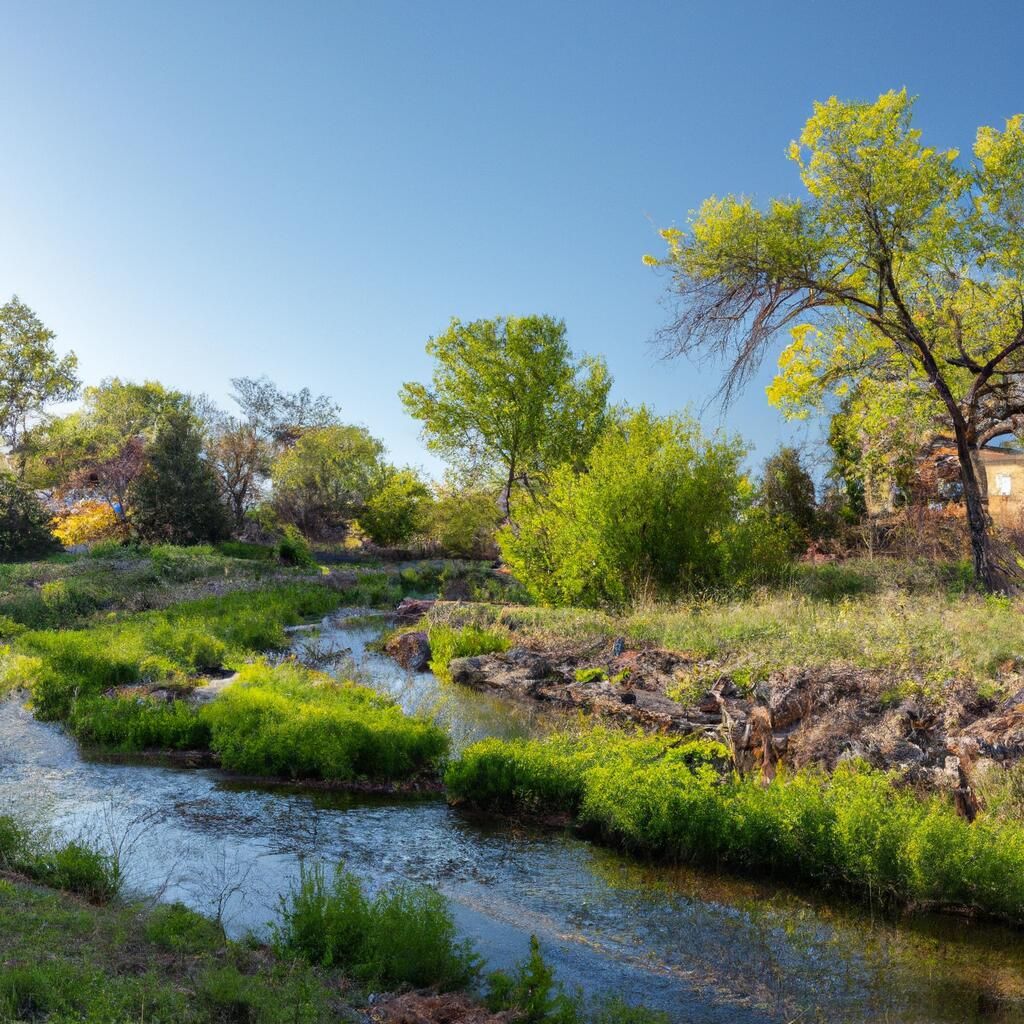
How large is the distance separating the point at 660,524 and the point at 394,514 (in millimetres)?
23357

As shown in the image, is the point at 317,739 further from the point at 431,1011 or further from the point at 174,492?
the point at 174,492

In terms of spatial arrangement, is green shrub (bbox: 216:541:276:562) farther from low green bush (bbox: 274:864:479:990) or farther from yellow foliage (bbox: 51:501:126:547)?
low green bush (bbox: 274:864:479:990)

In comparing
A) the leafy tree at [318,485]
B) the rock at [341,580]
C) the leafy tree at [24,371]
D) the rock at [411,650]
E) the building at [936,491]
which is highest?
the leafy tree at [24,371]

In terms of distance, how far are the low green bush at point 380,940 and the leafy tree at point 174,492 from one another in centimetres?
3052

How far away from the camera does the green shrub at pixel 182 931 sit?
17.2ft

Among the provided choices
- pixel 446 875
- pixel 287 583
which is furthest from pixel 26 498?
pixel 446 875

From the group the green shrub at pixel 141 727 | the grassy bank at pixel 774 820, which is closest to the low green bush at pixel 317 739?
the green shrub at pixel 141 727

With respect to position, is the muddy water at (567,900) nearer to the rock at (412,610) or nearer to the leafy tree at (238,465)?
the rock at (412,610)

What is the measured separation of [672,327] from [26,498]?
24.1 m

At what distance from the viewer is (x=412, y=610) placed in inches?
966

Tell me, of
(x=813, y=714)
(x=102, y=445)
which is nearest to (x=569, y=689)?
(x=813, y=714)

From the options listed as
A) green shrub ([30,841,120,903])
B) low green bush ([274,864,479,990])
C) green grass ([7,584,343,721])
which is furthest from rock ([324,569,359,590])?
low green bush ([274,864,479,990])

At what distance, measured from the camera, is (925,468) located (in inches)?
1240

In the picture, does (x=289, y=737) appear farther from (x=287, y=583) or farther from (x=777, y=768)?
(x=287, y=583)
